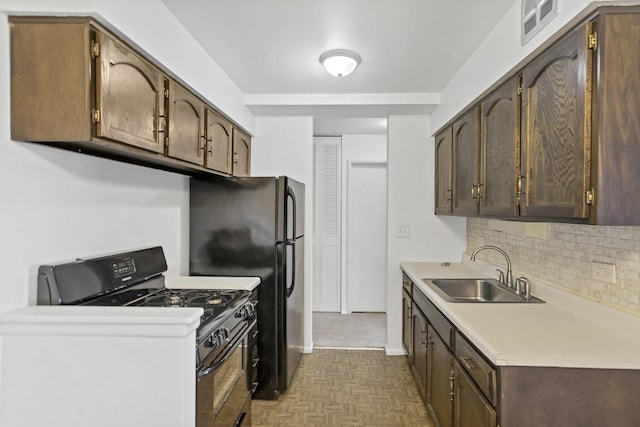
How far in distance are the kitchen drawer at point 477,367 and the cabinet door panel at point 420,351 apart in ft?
2.40

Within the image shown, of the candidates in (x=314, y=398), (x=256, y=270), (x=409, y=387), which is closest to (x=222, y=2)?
(x=256, y=270)

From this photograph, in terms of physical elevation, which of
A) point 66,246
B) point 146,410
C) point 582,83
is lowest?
point 146,410

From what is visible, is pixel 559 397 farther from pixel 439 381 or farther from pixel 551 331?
pixel 439 381

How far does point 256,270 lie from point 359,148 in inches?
105

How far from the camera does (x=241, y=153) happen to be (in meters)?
3.24

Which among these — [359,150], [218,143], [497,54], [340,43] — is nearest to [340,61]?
[340,43]

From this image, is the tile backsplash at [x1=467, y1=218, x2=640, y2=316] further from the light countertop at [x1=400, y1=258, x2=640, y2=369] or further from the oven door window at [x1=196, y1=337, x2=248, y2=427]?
the oven door window at [x1=196, y1=337, x2=248, y2=427]

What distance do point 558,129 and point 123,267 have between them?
2.07 metres

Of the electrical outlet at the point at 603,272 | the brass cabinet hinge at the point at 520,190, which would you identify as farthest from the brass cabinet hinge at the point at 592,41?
the electrical outlet at the point at 603,272

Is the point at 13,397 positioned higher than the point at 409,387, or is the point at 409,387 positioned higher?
the point at 13,397

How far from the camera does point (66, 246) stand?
162cm

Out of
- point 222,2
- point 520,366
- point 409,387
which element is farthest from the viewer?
point 409,387

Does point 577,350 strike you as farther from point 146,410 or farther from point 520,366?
point 146,410

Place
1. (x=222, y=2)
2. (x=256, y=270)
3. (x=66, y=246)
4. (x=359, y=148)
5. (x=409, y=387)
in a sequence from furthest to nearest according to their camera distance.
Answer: (x=359, y=148) → (x=409, y=387) → (x=256, y=270) → (x=222, y=2) → (x=66, y=246)
